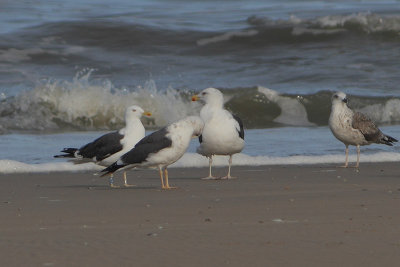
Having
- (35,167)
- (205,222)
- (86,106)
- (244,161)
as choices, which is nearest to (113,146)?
(35,167)

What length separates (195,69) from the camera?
18703mm

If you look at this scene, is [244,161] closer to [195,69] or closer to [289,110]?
[289,110]

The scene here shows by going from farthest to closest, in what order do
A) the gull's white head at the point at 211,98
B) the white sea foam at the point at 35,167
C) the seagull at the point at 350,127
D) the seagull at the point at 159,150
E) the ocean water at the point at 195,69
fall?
the ocean water at the point at 195,69, the seagull at the point at 350,127, the white sea foam at the point at 35,167, the gull's white head at the point at 211,98, the seagull at the point at 159,150

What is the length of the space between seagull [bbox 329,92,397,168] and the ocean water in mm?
245

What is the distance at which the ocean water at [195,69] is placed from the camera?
11.6 m

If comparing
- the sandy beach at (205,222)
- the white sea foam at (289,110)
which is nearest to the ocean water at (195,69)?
the white sea foam at (289,110)

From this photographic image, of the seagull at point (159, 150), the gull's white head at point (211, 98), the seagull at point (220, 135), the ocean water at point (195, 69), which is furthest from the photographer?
the ocean water at point (195, 69)

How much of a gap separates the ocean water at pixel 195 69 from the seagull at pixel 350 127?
24 cm

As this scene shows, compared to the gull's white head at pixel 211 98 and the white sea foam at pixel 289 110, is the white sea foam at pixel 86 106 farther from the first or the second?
the gull's white head at pixel 211 98

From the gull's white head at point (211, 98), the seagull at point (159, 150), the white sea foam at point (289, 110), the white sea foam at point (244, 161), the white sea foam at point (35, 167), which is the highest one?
the gull's white head at point (211, 98)

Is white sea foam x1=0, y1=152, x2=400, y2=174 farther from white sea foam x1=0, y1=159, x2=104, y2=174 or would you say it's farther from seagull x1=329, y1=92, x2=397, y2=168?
seagull x1=329, y1=92, x2=397, y2=168

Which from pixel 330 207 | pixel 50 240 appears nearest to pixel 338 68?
pixel 330 207

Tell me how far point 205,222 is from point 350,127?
428cm

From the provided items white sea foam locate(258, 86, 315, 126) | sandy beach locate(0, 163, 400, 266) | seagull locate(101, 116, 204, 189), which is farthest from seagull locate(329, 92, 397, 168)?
white sea foam locate(258, 86, 315, 126)
